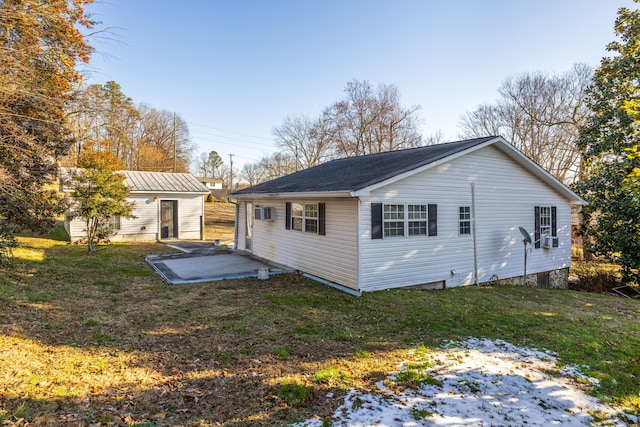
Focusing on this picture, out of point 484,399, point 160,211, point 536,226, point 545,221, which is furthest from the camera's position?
point 160,211

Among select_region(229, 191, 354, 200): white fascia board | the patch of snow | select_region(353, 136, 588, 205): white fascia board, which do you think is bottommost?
the patch of snow

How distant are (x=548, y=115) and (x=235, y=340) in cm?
2672

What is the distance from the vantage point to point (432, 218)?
910 cm

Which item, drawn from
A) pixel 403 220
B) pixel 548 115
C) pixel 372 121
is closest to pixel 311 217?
pixel 403 220

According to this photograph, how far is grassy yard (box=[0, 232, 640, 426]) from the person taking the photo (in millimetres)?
3471

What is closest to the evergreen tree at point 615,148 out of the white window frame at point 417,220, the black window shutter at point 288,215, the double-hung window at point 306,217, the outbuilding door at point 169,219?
the white window frame at point 417,220

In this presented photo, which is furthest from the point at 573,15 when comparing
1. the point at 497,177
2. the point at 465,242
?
the point at 465,242

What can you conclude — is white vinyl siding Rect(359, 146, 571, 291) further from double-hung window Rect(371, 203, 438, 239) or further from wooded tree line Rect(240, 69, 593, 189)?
wooded tree line Rect(240, 69, 593, 189)

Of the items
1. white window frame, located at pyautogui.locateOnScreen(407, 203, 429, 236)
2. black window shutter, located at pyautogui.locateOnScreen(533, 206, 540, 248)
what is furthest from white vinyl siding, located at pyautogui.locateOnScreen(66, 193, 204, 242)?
black window shutter, located at pyautogui.locateOnScreen(533, 206, 540, 248)

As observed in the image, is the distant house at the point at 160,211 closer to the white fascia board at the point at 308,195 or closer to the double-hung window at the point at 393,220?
the white fascia board at the point at 308,195

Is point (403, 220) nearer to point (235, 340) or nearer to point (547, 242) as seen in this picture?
point (235, 340)

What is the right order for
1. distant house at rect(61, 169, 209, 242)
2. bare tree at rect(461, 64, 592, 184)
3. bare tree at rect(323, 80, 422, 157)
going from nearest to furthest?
distant house at rect(61, 169, 209, 242)
bare tree at rect(461, 64, 592, 184)
bare tree at rect(323, 80, 422, 157)

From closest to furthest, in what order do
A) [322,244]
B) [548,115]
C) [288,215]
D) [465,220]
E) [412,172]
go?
[412,172]
[322,244]
[465,220]
[288,215]
[548,115]

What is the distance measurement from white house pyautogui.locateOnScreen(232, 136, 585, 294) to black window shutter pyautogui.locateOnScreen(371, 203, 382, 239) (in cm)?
2
